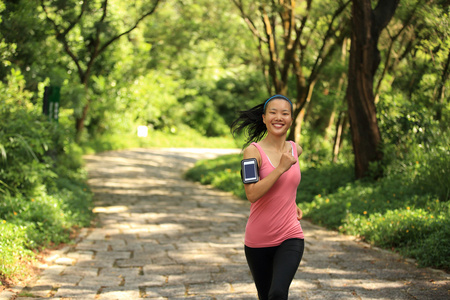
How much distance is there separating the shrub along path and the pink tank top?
1813 mm

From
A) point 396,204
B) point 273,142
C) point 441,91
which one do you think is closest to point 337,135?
point 441,91

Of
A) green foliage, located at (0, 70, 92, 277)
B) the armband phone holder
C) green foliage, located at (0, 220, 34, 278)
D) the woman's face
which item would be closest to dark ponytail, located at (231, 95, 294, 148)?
the woman's face

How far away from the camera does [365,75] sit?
9961 millimetres

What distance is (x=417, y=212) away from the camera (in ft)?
23.8

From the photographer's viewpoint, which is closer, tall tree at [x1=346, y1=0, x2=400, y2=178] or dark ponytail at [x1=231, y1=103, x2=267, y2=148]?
dark ponytail at [x1=231, y1=103, x2=267, y2=148]

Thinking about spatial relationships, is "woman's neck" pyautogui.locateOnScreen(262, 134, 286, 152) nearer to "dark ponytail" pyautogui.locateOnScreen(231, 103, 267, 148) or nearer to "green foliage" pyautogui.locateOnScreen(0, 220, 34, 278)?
"dark ponytail" pyautogui.locateOnScreen(231, 103, 267, 148)

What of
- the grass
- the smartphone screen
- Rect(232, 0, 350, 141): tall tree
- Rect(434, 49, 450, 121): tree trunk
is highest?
Rect(232, 0, 350, 141): tall tree

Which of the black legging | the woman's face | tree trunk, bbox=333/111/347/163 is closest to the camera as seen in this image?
the black legging

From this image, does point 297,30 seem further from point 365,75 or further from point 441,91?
point 441,91

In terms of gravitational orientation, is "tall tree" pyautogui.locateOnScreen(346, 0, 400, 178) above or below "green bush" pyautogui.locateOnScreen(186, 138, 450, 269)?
above

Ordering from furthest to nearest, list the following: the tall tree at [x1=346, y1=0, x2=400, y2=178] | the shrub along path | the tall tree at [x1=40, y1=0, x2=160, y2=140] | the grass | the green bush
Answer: the tall tree at [x1=40, y1=0, x2=160, y2=140] → the tall tree at [x1=346, y1=0, x2=400, y2=178] → the green bush → the grass → the shrub along path

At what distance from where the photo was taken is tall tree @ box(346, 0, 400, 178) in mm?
9797

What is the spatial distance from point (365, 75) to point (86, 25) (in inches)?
392

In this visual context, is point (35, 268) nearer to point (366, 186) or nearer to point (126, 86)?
point (366, 186)
